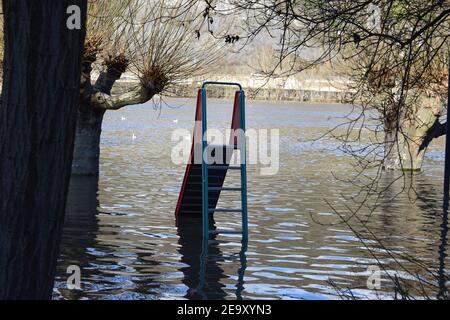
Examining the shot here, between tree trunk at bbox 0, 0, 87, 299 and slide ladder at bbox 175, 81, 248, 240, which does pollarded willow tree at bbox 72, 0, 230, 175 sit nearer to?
slide ladder at bbox 175, 81, 248, 240

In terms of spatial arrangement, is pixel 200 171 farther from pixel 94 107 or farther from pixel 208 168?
pixel 94 107

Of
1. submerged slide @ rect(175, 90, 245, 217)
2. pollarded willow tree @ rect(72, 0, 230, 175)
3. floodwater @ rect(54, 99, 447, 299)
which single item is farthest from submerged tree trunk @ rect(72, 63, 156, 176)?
submerged slide @ rect(175, 90, 245, 217)

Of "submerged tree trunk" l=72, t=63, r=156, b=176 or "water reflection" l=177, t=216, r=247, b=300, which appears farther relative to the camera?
"submerged tree trunk" l=72, t=63, r=156, b=176

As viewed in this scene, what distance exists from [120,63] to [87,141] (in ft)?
7.15

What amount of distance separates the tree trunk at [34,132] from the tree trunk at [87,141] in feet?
60.4

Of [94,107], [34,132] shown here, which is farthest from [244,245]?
[94,107]

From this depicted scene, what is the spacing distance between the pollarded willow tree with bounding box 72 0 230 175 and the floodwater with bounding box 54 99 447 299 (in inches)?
45.3

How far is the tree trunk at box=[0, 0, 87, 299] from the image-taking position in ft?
15.7

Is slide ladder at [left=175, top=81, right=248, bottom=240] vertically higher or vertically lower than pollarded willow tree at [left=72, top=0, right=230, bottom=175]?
lower

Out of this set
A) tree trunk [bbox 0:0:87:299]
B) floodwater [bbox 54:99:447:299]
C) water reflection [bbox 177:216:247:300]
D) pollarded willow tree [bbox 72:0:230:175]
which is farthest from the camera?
pollarded willow tree [bbox 72:0:230:175]

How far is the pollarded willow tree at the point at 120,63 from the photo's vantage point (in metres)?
22.4

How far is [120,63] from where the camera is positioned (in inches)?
894

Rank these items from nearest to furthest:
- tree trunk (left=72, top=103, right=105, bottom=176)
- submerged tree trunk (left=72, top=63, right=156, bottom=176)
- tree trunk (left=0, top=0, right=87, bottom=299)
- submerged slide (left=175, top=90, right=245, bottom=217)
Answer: tree trunk (left=0, top=0, right=87, bottom=299), submerged slide (left=175, top=90, right=245, bottom=217), submerged tree trunk (left=72, top=63, right=156, bottom=176), tree trunk (left=72, top=103, right=105, bottom=176)
